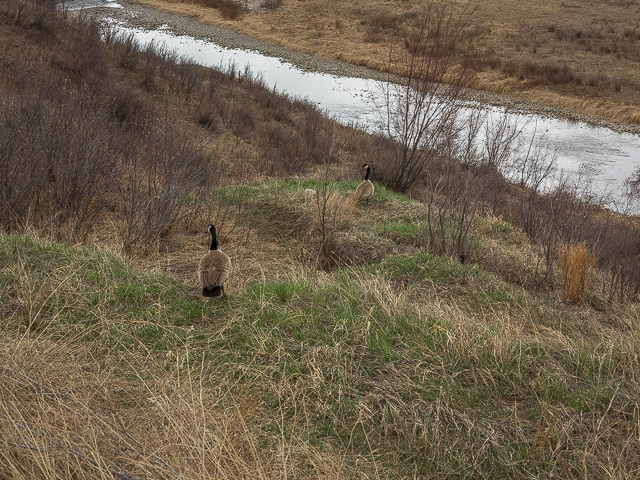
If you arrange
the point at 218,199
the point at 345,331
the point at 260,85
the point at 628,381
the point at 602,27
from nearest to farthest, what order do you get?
the point at 628,381
the point at 345,331
the point at 218,199
the point at 260,85
the point at 602,27

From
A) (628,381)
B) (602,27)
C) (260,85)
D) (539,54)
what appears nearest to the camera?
(628,381)

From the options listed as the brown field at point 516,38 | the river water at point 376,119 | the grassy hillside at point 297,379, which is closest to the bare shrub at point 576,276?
the grassy hillside at point 297,379

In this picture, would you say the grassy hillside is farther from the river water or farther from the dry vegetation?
the river water

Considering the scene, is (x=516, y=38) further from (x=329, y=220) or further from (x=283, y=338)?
(x=283, y=338)

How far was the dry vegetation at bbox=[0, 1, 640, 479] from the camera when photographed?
2977 millimetres

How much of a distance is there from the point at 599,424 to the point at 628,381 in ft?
2.63

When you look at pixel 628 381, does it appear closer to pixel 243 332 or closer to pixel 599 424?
pixel 599 424

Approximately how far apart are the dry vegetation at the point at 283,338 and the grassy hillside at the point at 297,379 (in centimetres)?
2

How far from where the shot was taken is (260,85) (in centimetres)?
2116

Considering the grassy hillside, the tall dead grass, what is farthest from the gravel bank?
the tall dead grass

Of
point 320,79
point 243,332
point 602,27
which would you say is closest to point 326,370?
point 243,332

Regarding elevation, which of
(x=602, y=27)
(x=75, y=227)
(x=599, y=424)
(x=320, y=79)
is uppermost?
(x=602, y=27)

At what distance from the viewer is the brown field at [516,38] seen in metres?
26.1

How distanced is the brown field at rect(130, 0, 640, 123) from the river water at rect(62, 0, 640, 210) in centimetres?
300
